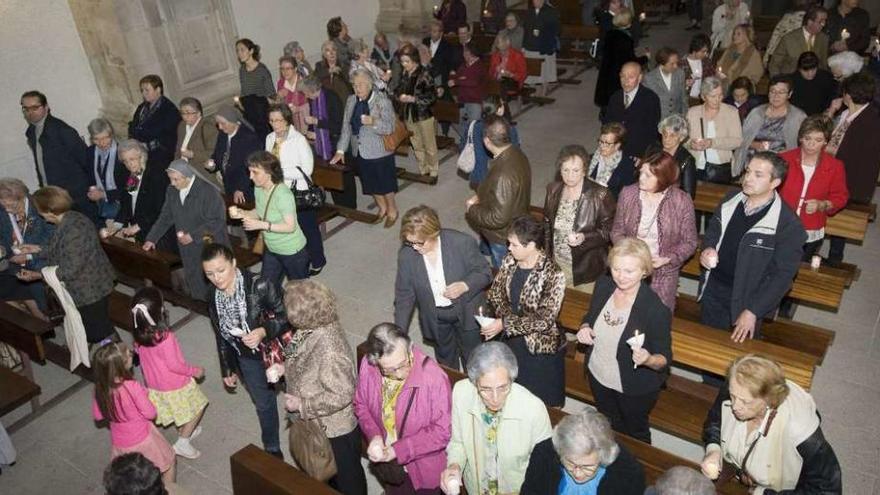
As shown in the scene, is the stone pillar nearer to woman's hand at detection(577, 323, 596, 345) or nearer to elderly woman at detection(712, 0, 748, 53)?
elderly woman at detection(712, 0, 748, 53)

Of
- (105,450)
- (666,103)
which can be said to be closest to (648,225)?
(666,103)

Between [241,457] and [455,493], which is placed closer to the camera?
[455,493]

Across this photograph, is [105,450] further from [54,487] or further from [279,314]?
[279,314]

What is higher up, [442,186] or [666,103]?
[666,103]

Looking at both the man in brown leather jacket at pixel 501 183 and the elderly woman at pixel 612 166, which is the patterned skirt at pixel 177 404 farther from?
the elderly woman at pixel 612 166

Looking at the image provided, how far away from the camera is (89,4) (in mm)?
9258

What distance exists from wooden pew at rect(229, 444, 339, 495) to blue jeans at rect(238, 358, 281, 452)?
74 centimetres

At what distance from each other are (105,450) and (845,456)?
18.4ft

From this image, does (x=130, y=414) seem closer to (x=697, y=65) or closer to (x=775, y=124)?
(x=775, y=124)

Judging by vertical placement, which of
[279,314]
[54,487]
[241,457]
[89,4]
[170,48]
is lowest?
[54,487]

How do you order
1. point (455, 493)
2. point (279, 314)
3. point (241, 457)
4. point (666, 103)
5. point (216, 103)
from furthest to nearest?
point (216, 103) < point (666, 103) < point (279, 314) < point (241, 457) < point (455, 493)

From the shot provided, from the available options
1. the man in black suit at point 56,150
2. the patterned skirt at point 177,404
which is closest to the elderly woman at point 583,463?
the patterned skirt at point 177,404

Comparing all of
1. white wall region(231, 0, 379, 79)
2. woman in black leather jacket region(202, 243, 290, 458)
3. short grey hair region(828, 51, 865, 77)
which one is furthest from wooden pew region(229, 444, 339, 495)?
white wall region(231, 0, 379, 79)

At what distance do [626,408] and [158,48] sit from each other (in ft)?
28.2
